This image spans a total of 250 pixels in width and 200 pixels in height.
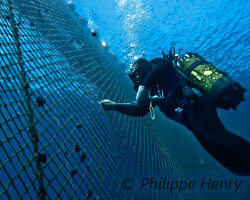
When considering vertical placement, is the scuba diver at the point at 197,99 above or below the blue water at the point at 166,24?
below

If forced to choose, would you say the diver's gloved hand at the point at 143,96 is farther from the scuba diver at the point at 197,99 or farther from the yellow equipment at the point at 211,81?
the yellow equipment at the point at 211,81

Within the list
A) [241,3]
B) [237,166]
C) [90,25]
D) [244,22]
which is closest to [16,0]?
[237,166]

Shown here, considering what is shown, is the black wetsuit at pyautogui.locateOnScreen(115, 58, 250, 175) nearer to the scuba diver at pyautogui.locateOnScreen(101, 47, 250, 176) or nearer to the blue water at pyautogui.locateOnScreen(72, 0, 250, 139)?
the scuba diver at pyautogui.locateOnScreen(101, 47, 250, 176)

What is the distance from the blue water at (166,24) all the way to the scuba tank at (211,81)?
1088cm

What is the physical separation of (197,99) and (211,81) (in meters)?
0.37

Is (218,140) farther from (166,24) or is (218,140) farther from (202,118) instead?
(166,24)

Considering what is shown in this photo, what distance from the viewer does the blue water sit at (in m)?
15.8

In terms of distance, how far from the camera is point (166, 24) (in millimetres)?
17312

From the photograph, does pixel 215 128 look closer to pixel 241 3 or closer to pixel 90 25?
pixel 90 25

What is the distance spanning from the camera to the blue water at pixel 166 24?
15.8 metres

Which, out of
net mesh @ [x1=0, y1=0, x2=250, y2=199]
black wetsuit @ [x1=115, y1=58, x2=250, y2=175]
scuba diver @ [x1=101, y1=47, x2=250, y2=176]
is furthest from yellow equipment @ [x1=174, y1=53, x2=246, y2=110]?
net mesh @ [x1=0, y1=0, x2=250, y2=199]

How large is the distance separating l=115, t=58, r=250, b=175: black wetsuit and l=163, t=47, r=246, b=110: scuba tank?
16 cm

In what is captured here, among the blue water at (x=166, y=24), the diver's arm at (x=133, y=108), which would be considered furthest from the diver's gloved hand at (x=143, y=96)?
the blue water at (x=166, y=24)

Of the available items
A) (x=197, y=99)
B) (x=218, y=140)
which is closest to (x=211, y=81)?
(x=197, y=99)
